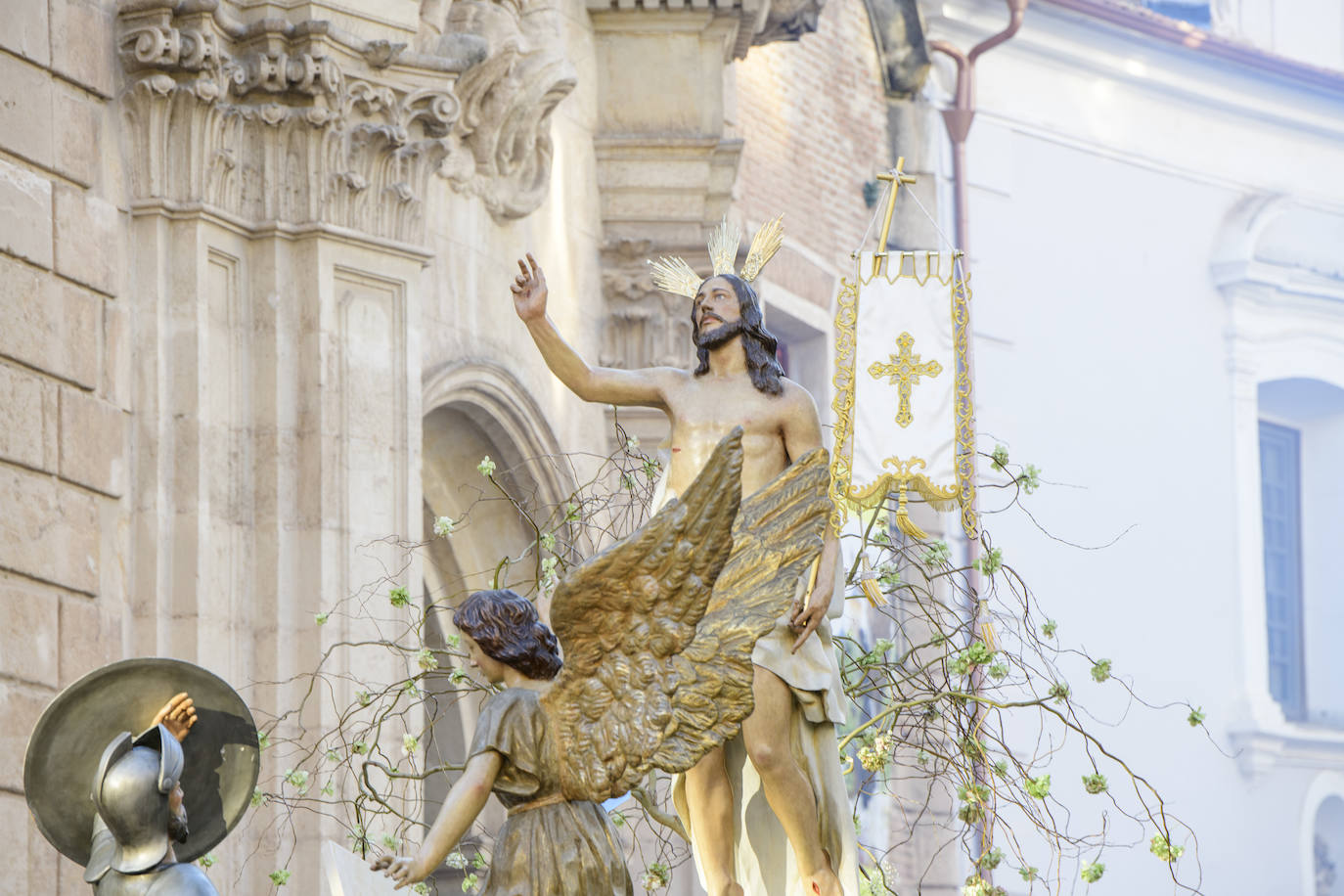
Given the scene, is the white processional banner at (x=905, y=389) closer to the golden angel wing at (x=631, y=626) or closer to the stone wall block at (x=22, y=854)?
the golden angel wing at (x=631, y=626)

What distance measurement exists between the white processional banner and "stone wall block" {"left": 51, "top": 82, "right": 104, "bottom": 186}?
2.79 metres

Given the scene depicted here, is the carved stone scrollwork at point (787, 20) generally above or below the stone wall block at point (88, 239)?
above

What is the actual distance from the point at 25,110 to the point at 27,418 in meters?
1.06

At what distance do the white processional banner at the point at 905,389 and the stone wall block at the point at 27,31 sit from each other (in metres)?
3.03

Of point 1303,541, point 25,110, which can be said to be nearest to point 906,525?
point 25,110

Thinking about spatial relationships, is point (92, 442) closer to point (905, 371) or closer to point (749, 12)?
point (905, 371)

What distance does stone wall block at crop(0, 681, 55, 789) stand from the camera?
27.7ft

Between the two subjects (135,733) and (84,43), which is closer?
(135,733)

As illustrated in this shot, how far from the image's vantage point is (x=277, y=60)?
9930 mm

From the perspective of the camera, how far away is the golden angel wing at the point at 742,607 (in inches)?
233

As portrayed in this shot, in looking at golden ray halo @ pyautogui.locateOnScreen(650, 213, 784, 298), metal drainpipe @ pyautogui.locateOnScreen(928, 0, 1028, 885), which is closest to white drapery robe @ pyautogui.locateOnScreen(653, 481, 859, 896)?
golden ray halo @ pyautogui.locateOnScreen(650, 213, 784, 298)

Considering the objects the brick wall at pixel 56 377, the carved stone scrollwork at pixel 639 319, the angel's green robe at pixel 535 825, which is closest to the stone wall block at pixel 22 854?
the brick wall at pixel 56 377

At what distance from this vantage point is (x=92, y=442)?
9203 mm

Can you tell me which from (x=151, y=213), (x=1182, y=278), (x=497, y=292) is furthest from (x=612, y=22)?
(x=1182, y=278)
